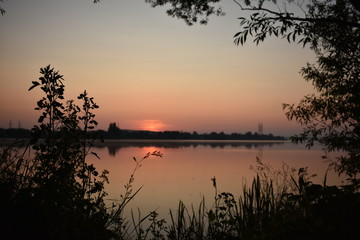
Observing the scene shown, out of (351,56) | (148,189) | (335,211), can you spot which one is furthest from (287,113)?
(148,189)

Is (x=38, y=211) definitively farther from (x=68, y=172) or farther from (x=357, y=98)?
(x=357, y=98)

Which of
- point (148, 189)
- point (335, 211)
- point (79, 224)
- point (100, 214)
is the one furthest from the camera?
point (148, 189)

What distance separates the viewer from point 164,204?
15.8m

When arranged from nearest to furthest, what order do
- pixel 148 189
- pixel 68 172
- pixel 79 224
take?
1. pixel 79 224
2. pixel 68 172
3. pixel 148 189

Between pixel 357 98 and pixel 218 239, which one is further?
pixel 357 98

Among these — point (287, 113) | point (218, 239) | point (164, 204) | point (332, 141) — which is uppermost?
point (287, 113)

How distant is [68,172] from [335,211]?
3.80 meters

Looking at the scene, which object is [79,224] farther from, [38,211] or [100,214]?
[100,214]

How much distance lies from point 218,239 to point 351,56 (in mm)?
7156

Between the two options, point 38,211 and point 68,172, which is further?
point 68,172

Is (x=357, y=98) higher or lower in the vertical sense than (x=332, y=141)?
higher

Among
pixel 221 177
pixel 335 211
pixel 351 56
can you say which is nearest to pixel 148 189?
pixel 221 177

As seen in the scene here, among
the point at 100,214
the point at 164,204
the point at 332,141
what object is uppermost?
the point at 332,141

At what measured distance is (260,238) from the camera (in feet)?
10.8
